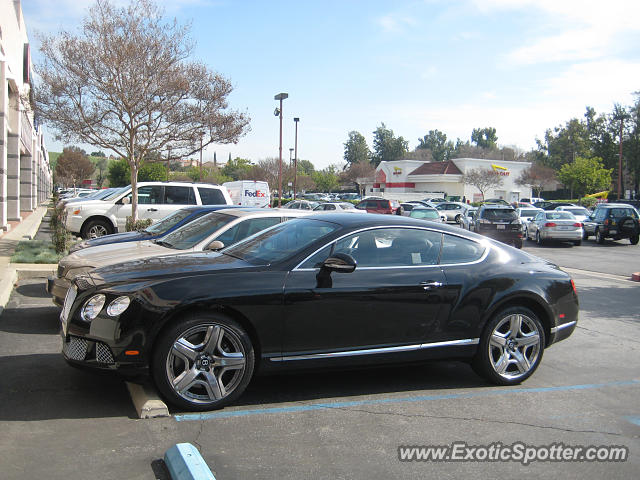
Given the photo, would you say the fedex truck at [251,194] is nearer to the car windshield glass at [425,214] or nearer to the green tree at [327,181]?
the car windshield glass at [425,214]

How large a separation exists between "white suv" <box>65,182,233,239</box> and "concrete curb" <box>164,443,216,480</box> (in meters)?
12.9

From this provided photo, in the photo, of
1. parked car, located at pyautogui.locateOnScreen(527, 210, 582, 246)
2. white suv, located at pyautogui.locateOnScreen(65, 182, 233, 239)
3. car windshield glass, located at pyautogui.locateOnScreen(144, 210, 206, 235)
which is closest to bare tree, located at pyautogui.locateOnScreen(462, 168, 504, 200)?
parked car, located at pyautogui.locateOnScreen(527, 210, 582, 246)

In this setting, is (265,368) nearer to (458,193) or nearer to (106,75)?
(106,75)

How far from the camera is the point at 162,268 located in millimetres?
4879

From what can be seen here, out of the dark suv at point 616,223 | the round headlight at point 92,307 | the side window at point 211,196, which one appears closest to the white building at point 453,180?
the dark suv at point 616,223

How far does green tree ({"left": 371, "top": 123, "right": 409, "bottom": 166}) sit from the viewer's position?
5310 inches

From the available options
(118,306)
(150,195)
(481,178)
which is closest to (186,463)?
(118,306)

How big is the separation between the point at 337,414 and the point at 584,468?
1.80 meters

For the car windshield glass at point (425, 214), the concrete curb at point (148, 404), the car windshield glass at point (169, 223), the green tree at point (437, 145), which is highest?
the green tree at point (437, 145)

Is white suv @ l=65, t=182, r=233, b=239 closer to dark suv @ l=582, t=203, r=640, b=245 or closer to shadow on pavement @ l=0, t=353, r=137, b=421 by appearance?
shadow on pavement @ l=0, t=353, r=137, b=421

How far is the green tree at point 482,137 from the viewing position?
160 m

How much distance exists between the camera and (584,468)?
402 centimetres

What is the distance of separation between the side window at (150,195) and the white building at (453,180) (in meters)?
58.0

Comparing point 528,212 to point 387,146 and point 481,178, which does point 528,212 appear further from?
point 387,146
